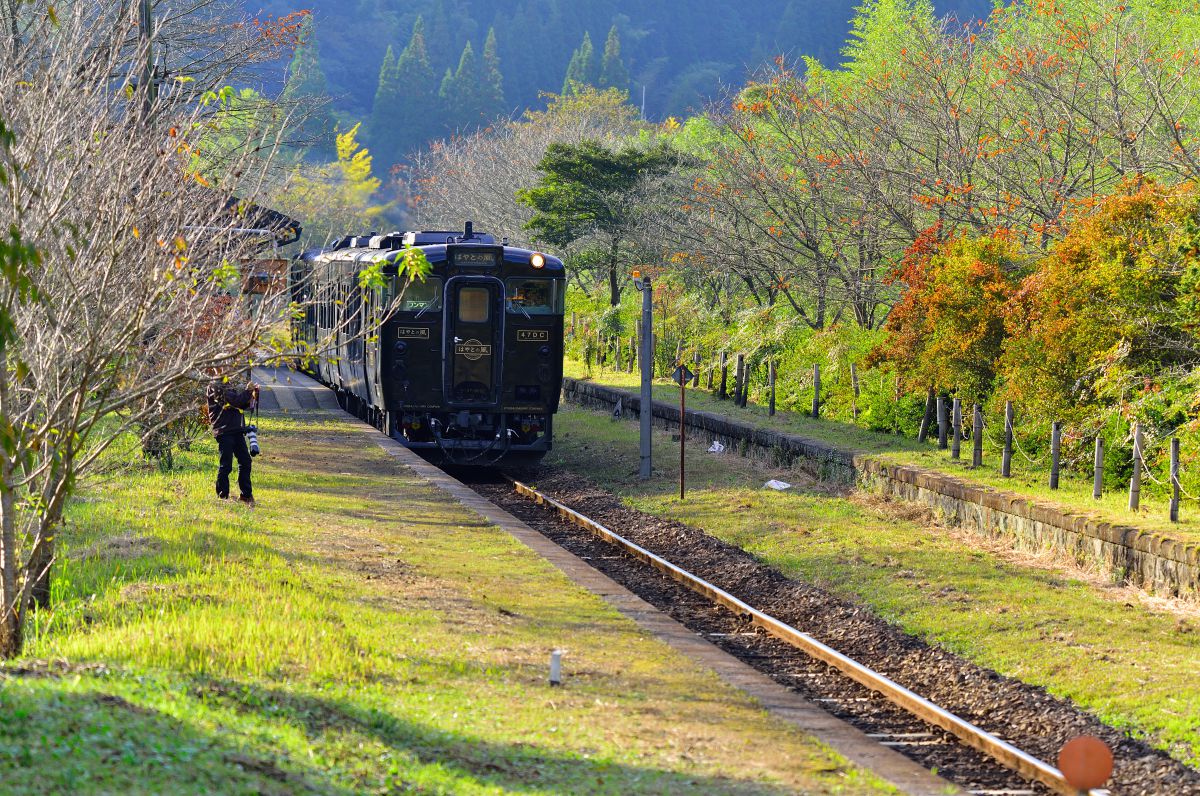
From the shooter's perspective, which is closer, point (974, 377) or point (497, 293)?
point (974, 377)

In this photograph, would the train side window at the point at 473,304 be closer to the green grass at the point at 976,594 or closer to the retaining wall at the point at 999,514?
the green grass at the point at 976,594

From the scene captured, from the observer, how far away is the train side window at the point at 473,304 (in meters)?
20.2

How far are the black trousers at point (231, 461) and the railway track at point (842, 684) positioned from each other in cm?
351

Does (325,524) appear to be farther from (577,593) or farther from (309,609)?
(309,609)

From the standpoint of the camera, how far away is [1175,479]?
12.5 m

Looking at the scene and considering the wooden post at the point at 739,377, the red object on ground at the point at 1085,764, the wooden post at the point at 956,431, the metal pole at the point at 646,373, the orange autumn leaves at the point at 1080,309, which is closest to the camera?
the red object on ground at the point at 1085,764

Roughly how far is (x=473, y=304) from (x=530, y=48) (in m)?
127

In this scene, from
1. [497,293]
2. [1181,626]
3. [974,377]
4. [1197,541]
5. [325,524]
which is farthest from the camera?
[497,293]

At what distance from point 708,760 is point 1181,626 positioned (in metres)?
5.10

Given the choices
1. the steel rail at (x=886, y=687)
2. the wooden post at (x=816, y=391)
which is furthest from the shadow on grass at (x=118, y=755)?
the wooden post at (x=816, y=391)

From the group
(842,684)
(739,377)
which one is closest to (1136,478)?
(842,684)

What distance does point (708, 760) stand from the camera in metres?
7.21

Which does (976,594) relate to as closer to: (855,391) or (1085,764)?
(1085,764)

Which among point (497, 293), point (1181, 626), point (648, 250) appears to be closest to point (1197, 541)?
point (1181, 626)
